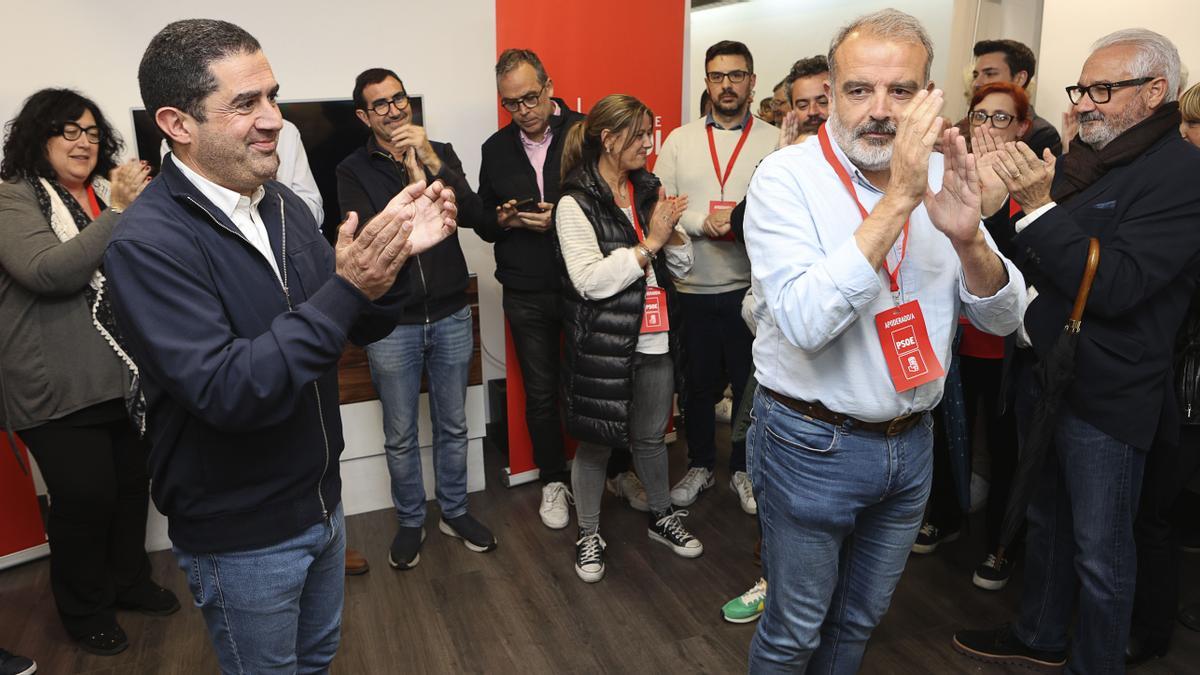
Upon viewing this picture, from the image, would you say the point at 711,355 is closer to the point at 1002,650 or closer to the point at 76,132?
the point at 1002,650

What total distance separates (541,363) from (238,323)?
204 centimetres

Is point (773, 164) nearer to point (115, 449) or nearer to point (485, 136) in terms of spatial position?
point (115, 449)

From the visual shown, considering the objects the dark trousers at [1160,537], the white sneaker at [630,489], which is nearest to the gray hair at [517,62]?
the white sneaker at [630,489]

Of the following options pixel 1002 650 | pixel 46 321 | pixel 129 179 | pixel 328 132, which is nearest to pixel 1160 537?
pixel 1002 650

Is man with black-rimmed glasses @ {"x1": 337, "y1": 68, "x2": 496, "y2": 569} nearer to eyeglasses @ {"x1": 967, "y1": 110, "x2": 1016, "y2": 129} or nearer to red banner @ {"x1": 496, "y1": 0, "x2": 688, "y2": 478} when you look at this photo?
red banner @ {"x1": 496, "y1": 0, "x2": 688, "y2": 478}

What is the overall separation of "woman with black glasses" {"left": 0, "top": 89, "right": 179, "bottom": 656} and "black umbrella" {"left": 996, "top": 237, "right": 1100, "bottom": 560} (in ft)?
8.23

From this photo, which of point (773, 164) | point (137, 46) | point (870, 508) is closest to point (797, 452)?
point (870, 508)

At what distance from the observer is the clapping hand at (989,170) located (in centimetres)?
175

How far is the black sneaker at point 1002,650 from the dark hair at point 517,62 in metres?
2.46

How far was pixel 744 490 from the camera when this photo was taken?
138 inches

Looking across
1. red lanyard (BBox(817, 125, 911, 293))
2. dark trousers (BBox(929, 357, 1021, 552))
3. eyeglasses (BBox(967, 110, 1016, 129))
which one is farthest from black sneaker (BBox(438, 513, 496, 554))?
eyeglasses (BBox(967, 110, 1016, 129))

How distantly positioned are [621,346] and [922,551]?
1449mm

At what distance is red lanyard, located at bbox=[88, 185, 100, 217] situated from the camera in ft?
8.50

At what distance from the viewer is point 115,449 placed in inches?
104
